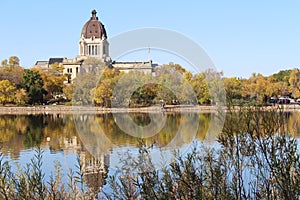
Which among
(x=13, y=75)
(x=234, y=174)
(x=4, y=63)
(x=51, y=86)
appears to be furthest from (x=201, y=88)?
(x=4, y=63)

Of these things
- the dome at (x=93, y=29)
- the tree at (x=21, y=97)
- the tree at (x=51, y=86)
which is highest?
the dome at (x=93, y=29)

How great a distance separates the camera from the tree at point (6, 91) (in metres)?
47.9

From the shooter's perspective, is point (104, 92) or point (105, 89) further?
point (104, 92)

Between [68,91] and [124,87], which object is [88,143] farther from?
[68,91]

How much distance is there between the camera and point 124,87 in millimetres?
27625

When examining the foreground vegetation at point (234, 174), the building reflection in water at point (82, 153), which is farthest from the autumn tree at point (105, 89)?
the foreground vegetation at point (234, 174)

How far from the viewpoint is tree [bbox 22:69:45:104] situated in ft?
162

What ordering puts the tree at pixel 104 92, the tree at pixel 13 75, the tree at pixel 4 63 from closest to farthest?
1. the tree at pixel 104 92
2. the tree at pixel 13 75
3. the tree at pixel 4 63

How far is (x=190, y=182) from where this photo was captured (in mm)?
4102

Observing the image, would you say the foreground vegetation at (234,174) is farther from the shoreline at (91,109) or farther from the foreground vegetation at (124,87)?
the shoreline at (91,109)

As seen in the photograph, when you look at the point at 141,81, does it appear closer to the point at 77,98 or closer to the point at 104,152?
the point at 104,152

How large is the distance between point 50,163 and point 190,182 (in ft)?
35.7

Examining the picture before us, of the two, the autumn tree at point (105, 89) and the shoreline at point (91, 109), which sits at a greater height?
the autumn tree at point (105, 89)

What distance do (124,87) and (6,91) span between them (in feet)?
79.8
